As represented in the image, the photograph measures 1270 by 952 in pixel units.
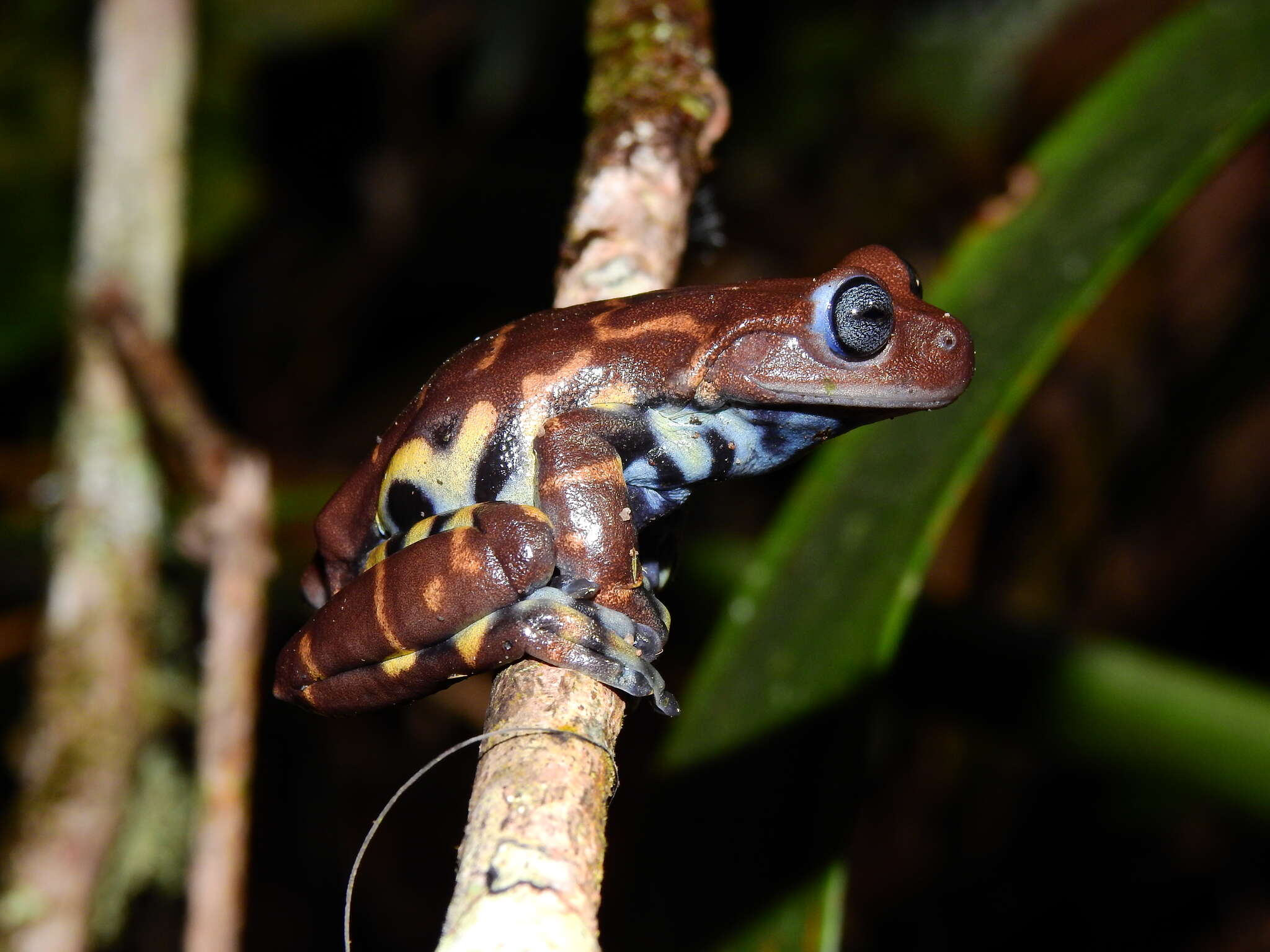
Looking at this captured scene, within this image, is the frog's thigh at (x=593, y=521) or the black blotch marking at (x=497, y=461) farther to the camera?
the black blotch marking at (x=497, y=461)

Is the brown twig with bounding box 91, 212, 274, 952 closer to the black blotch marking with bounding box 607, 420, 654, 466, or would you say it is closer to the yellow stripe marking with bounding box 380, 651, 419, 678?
the yellow stripe marking with bounding box 380, 651, 419, 678

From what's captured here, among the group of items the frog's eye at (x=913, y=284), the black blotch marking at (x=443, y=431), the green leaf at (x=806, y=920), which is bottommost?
the green leaf at (x=806, y=920)

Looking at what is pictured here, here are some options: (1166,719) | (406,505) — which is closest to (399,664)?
(406,505)

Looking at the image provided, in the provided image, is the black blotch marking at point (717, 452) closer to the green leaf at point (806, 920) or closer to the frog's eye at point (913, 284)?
the frog's eye at point (913, 284)

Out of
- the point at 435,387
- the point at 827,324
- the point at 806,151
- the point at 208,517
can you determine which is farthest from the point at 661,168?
the point at 806,151

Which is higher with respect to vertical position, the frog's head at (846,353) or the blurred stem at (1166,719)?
the frog's head at (846,353)

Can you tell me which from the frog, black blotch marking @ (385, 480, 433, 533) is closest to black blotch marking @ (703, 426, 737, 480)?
the frog

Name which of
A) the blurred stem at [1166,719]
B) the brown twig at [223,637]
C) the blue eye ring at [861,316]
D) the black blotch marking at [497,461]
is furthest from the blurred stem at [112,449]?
the blurred stem at [1166,719]

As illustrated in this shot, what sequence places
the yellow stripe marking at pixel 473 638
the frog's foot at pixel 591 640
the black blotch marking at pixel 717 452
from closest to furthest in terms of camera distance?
the frog's foot at pixel 591 640 → the yellow stripe marking at pixel 473 638 → the black blotch marking at pixel 717 452

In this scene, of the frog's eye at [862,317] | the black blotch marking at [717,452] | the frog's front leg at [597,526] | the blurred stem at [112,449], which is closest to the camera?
the frog's front leg at [597,526]
